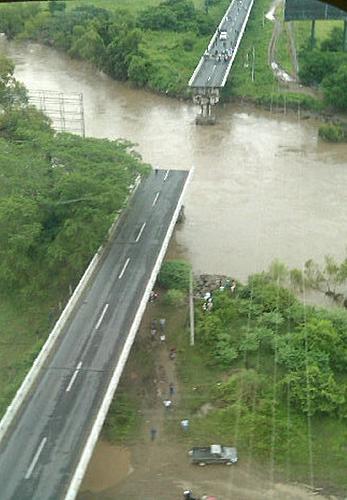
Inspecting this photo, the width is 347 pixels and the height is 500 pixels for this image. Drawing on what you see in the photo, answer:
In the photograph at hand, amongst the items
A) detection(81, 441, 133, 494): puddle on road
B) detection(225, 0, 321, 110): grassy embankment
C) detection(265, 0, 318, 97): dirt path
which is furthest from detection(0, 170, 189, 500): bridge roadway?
detection(265, 0, 318, 97): dirt path

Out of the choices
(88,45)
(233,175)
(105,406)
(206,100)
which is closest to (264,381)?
(105,406)

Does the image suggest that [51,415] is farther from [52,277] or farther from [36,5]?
[36,5]

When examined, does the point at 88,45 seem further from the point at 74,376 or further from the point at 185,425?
the point at 185,425

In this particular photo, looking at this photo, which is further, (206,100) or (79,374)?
(206,100)

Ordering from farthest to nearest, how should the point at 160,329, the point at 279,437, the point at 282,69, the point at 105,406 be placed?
the point at 282,69 < the point at 160,329 < the point at 279,437 < the point at 105,406

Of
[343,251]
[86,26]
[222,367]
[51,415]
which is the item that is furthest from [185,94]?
[51,415]

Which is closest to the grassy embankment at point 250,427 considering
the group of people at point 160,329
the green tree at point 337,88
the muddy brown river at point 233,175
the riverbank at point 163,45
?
the muddy brown river at point 233,175

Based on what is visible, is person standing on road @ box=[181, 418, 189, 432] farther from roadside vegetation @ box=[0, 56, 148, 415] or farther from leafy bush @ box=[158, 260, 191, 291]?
leafy bush @ box=[158, 260, 191, 291]
